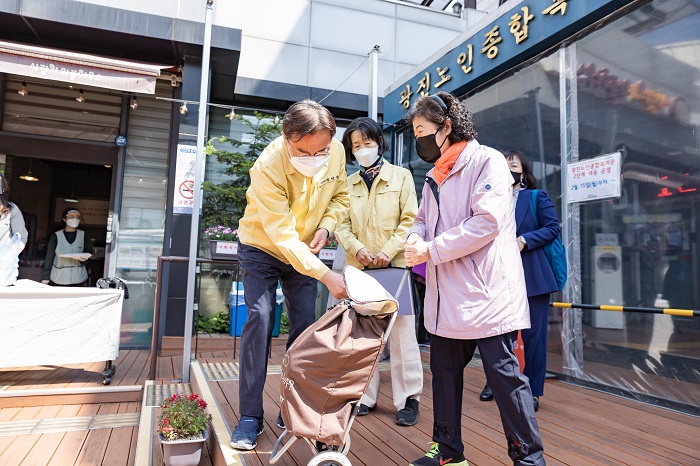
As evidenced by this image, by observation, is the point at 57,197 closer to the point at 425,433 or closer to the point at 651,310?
the point at 425,433

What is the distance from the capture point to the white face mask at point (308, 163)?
204cm

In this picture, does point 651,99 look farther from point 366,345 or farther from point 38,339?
point 38,339

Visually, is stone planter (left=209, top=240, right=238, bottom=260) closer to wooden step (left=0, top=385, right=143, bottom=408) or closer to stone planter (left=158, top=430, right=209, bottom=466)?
wooden step (left=0, top=385, right=143, bottom=408)

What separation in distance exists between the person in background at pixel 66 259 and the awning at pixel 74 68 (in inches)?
71.4

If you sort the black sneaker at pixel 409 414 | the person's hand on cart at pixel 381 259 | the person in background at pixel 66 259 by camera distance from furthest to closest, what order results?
the person in background at pixel 66 259
the person's hand on cart at pixel 381 259
the black sneaker at pixel 409 414

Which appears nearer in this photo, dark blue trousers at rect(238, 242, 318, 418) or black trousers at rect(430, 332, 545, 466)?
black trousers at rect(430, 332, 545, 466)

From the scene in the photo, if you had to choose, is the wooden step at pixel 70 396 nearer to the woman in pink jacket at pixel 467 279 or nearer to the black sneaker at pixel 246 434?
the black sneaker at pixel 246 434

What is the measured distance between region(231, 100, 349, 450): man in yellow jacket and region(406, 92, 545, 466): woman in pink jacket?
1.35ft

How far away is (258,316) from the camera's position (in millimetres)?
2148

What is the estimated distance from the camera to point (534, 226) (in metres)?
2.93

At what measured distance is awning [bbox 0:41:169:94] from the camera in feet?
16.2

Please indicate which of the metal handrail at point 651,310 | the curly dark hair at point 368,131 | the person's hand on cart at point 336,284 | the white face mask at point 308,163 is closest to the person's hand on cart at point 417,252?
the person's hand on cart at point 336,284

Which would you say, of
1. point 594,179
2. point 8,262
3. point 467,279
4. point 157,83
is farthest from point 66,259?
point 594,179

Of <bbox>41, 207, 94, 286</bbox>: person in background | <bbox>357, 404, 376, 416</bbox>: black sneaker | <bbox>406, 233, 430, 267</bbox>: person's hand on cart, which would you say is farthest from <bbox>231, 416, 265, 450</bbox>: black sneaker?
<bbox>41, 207, 94, 286</bbox>: person in background
